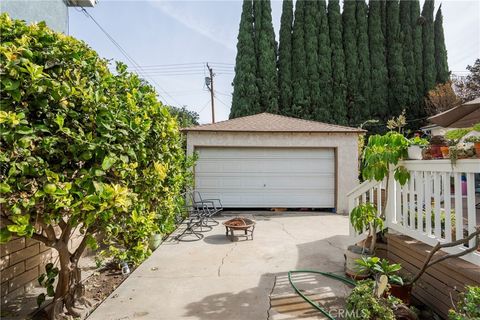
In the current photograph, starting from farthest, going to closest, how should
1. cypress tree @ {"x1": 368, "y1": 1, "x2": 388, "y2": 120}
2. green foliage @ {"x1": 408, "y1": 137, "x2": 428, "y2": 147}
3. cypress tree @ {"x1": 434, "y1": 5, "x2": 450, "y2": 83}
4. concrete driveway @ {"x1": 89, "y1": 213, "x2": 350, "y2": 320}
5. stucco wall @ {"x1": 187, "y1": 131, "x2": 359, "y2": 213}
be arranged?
cypress tree @ {"x1": 434, "y1": 5, "x2": 450, "y2": 83}
cypress tree @ {"x1": 368, "y1": 1, "x2": 388, "y2": 120}
stucco wall @ {"x1": 187, "y1": 131, "x2": 359, "y2": 213}
green foliage @ {"x1": 408, "y1": 137, "x2": 428, "y2": 147}
concrete driveway @ {"x1": 89, "y1": 213, "x2": 350, "y2": 320}

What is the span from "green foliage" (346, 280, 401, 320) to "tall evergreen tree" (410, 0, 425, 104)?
22.1 meters

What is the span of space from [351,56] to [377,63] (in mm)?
2050

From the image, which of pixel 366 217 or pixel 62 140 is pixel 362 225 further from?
pixel 62 140

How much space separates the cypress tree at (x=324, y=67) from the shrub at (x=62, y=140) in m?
19.0

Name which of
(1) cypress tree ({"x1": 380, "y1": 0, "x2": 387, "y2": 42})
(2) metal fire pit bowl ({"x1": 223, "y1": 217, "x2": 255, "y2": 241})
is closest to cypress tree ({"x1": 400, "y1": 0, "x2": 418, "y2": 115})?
(1) cypress tree ({"x1": 380, "y1": 0, "x2": 387, "y2": 42})

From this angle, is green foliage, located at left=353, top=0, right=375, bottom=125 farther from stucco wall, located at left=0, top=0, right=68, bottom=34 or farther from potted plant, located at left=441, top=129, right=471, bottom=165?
stucco wall, located at left=0, top=0, right=68, bottom=34

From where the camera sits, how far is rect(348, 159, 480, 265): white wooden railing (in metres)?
2.98

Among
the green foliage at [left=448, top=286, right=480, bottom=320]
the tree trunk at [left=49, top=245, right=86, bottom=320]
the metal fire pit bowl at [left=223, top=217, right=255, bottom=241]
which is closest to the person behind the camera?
the green foliage at [left=448, top=286, right=480, bottom=320]

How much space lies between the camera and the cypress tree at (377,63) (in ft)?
69.3

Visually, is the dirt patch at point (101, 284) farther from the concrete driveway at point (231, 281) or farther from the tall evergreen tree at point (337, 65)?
the tall evergreen tree at point (337, 65)

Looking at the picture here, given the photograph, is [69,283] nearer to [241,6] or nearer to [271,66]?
[271,66]

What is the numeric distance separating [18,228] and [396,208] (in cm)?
481

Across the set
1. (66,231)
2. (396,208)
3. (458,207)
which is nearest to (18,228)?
(66,231)

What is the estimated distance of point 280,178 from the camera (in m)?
10.1
